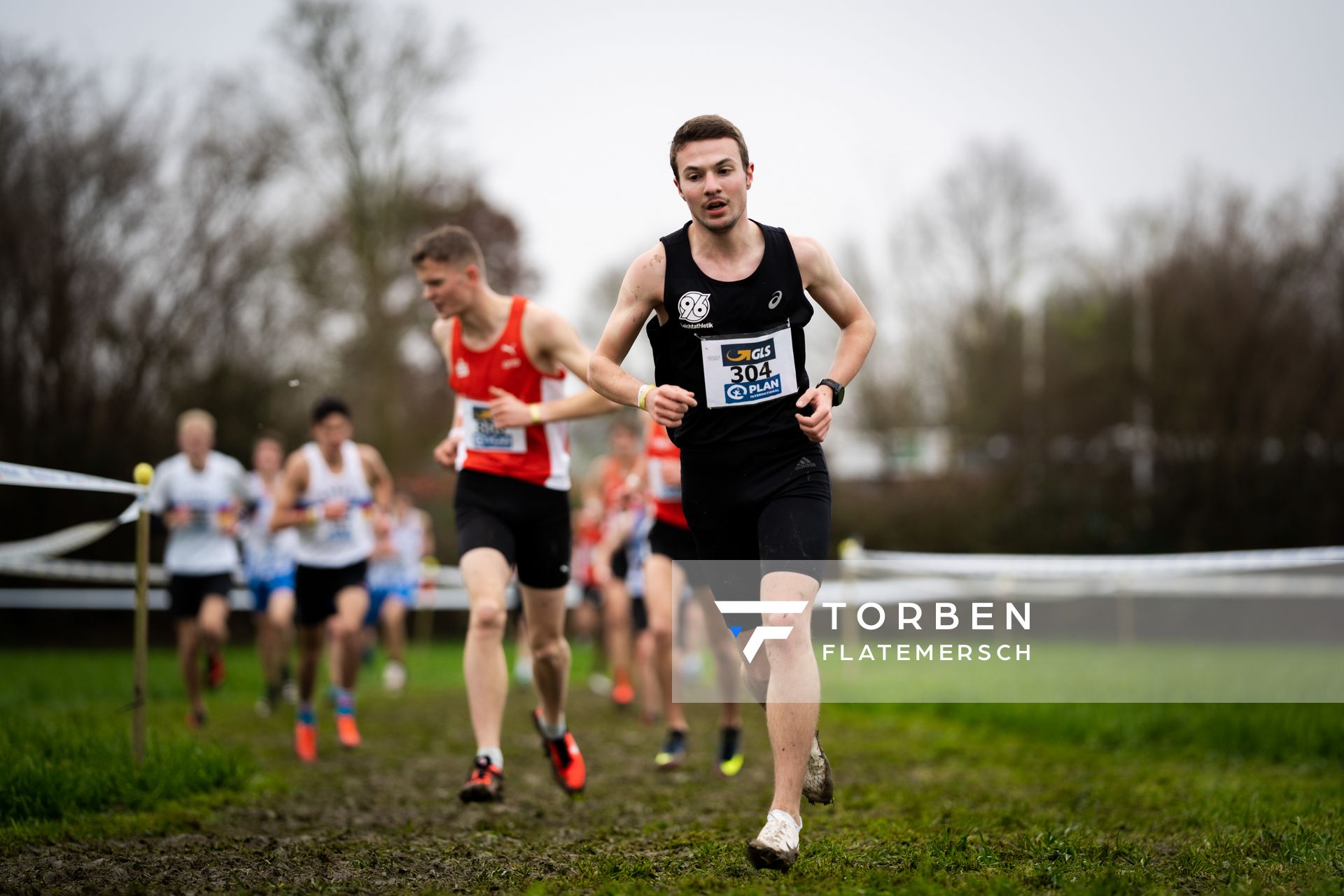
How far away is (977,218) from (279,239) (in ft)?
58.0

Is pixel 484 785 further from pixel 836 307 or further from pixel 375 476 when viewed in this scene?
pixel 375 476

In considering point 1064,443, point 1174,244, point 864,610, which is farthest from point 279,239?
point 1174,244

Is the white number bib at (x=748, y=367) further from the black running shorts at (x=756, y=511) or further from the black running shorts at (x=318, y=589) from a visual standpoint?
the black running shorts at (x=318, y=589)

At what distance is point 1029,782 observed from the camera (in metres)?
6.91

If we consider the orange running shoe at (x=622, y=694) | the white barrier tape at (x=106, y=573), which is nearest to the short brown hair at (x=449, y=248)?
the orange running shoe at (x=622, y=694)

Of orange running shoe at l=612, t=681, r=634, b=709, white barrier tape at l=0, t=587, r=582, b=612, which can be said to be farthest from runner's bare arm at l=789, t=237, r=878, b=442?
white barrier tape at l=0, t=587, r=582, b=612

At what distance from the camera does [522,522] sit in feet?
20.3

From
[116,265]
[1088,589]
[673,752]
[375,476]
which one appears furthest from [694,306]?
[116,265]

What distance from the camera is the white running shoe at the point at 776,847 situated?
4.16 m

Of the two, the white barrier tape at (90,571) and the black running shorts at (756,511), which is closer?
the black running shorts at (756,511)

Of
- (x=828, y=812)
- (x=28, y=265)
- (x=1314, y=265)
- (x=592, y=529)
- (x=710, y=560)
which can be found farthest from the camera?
(x=1314, y=265)

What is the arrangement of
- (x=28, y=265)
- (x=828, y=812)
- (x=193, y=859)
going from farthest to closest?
(x=28, y=265), (x=828, y=812), (x=193, y=859)

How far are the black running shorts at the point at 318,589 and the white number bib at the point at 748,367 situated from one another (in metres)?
4.96

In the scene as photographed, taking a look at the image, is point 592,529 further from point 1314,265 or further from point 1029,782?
point 1314,265
